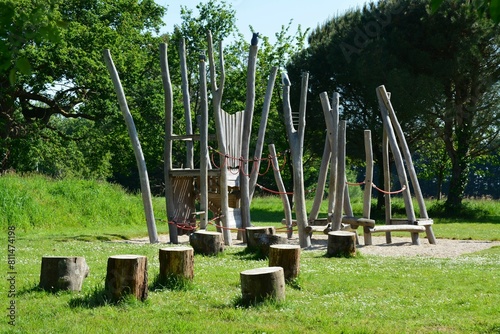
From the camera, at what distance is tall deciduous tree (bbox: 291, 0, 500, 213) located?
29312 millimetres

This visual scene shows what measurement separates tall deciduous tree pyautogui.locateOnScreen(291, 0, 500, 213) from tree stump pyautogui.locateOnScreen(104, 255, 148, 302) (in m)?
23.5

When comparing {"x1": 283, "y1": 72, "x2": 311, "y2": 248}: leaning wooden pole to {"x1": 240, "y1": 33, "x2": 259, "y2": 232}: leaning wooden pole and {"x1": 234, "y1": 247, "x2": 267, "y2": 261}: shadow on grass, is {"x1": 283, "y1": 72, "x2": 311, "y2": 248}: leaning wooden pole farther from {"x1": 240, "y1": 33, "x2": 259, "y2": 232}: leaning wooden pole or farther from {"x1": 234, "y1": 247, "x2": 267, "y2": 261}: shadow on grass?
{"x1": 234, "y1": 247, "x2": 267, "y2": 261}: shadow on grass

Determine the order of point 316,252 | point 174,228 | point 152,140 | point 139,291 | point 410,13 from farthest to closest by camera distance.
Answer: point 152,140, point 410,13, point 174,228, point 316,252, point 139,291

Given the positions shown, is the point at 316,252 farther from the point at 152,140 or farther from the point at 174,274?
the point at 152,140

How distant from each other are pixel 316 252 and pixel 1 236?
767cm

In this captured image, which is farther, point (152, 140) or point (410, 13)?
point (152, 140)

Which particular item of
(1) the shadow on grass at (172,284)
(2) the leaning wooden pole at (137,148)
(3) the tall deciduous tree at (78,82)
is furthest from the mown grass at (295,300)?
(3) the tall deciduous tree at (78,82)

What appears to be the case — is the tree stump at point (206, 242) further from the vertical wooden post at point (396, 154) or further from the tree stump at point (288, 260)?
the vertical wooden post at point (396, 154)

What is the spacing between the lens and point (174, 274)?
822cm

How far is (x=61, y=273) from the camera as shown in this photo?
7.93 m

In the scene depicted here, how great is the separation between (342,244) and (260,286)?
526cm

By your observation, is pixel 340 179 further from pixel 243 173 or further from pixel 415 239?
pixel 415 239

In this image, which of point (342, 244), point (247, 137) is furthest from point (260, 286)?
point (247, 137)

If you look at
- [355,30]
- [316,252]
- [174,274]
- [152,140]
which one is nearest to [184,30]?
[152,140]
